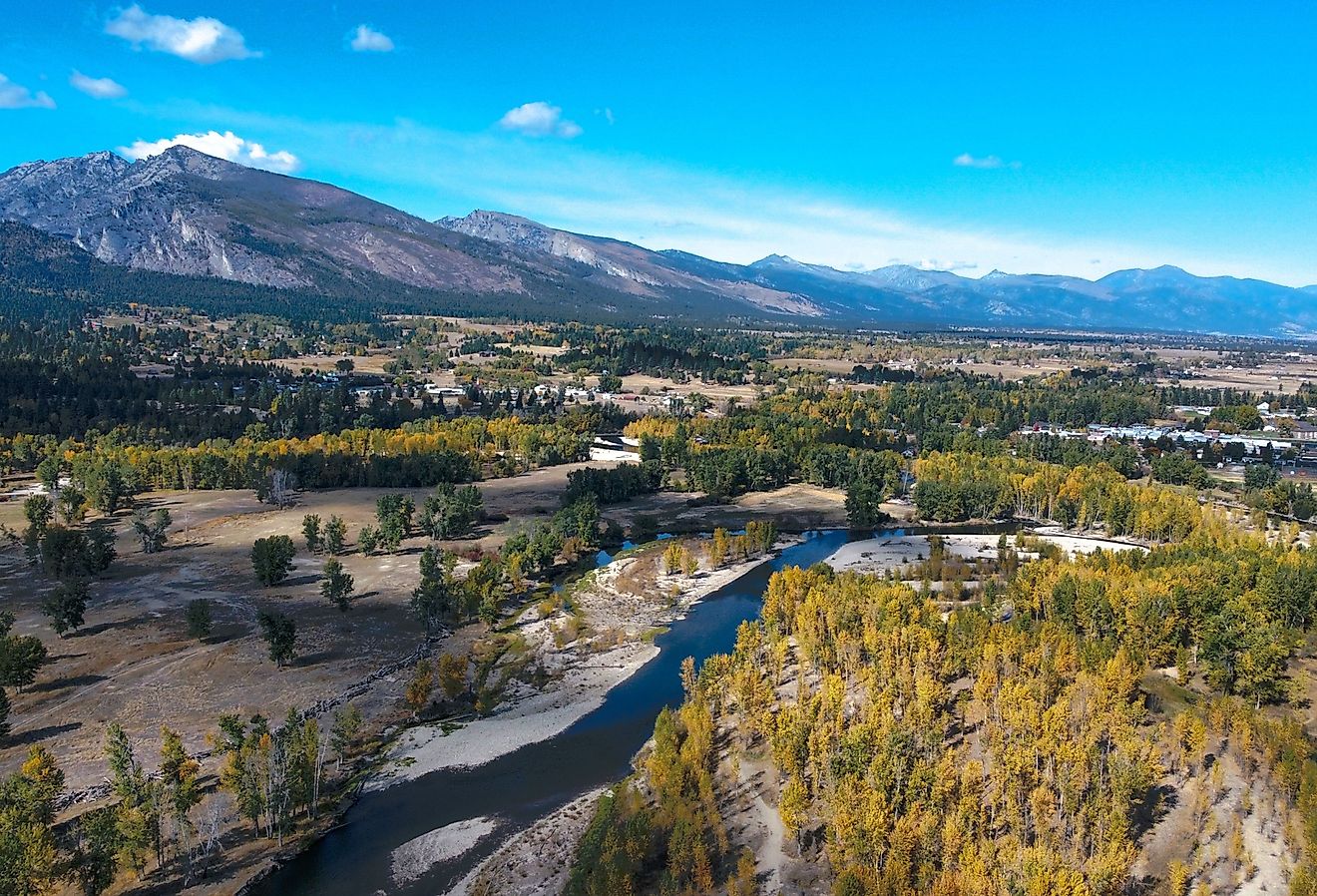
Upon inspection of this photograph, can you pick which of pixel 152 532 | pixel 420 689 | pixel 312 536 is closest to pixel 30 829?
pixel 420 689

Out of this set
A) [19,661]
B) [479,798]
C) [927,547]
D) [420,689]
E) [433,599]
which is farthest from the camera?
[927,547]

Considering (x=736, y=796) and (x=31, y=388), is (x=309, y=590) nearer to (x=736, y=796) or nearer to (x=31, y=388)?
(x=736, y=796)

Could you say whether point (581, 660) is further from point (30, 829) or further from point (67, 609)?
point (67, 609)

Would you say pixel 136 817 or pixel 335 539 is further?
pixel 335 539

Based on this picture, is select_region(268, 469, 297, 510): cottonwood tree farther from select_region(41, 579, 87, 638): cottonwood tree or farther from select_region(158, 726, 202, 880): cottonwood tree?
select_region(158, 726, 202, 880): cottonwood tree

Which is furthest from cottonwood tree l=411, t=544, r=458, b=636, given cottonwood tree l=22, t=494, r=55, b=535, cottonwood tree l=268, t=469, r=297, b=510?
cottonwood tree l=22, t=494, r=55, b=535

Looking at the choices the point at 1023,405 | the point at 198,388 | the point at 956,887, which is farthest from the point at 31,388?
the point at 1023,405
